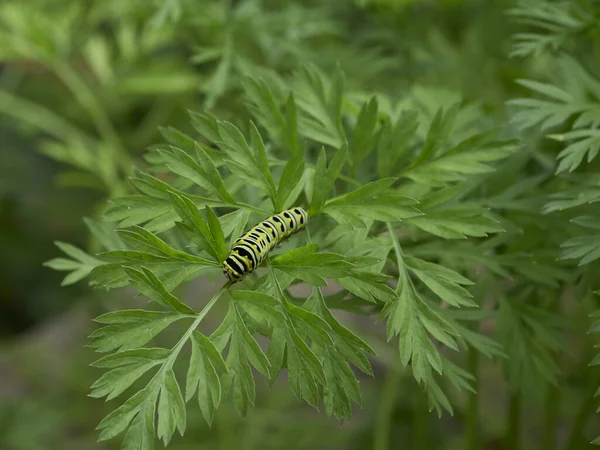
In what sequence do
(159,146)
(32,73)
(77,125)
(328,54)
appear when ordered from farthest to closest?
(32,73), (77,125), (328,54), (159,146)

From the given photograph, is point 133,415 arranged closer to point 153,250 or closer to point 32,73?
point 153,250

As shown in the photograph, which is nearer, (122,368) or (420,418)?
(122,368)

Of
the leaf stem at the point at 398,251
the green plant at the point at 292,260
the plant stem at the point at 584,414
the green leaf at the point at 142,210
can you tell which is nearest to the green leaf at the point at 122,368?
the green plant at the point at 292,260

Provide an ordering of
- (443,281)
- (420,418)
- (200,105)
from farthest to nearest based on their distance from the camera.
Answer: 1. (200,105)
2. (420,418)
3. (443,281)

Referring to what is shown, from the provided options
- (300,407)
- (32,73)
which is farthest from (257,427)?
(32,73)

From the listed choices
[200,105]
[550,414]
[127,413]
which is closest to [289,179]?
[127,413]

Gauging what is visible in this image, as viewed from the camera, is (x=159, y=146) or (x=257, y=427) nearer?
(x=159, y=146)

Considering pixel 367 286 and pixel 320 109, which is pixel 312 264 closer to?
pixel 367 286
